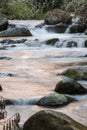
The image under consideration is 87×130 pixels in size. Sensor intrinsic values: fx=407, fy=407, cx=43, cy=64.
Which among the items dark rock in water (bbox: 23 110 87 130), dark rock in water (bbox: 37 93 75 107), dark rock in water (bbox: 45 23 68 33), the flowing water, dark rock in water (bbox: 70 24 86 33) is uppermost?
dark rock in water (bbox: 23 110 87 130)

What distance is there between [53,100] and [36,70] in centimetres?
488

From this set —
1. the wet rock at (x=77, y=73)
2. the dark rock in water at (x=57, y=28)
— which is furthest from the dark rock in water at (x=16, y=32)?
the wet rock at (x=77, y=73)

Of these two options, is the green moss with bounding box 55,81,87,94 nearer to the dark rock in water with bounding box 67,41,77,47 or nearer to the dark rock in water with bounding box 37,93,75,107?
the dark rock in water with bounding box 37,93,75,107

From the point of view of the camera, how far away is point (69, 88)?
34.1 ft

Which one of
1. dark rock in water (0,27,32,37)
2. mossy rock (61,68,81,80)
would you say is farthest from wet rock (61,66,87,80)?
dark rock in water (0,27,32,37)

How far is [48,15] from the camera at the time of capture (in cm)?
2788

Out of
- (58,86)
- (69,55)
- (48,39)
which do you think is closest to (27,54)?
(69,55)

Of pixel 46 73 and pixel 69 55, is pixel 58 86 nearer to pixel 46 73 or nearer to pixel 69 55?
pixel 46 73

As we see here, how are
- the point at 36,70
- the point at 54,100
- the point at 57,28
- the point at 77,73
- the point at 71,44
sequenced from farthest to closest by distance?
the point at 57,28 < the point at 71,44 < the point at 36,70 < the point at 77,73 < the point at 54,100

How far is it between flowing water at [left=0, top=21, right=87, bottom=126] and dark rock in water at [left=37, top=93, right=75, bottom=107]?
0.17 m

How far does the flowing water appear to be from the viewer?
354 inches

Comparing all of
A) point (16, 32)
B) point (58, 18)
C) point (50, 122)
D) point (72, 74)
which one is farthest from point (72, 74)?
point (58, 18)

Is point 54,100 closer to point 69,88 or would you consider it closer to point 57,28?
point 69,88

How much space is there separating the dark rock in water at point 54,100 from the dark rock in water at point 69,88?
0.71 meters
